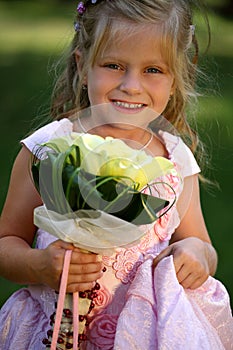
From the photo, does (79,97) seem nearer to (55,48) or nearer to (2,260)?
(2,260)

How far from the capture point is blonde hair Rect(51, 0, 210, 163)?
11.1 feet

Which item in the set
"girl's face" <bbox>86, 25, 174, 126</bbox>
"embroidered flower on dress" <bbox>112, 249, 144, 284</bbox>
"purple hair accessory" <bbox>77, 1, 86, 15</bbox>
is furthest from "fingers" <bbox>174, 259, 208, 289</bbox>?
"purple hair accessory" <bbox>77, 1, 86, 15</bbox>

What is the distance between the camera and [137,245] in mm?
3367

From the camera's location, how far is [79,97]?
11.8 ft

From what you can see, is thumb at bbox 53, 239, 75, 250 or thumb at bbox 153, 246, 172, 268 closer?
thumb at bbox 53, 239, 75, 250

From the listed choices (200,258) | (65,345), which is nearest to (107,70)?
(200,258)

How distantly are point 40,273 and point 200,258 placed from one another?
1.83 ft

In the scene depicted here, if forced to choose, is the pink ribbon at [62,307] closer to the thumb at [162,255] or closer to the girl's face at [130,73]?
the thumb at [162,255]

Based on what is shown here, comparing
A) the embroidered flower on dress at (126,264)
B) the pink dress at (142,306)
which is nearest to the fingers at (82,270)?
the pink dress at (142,306)

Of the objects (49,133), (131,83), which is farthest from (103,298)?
(131,83)

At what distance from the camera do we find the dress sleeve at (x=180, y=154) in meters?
3.58

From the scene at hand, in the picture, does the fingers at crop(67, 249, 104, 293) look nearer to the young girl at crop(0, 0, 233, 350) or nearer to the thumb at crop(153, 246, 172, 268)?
the young girl at crop(0, 0, 233, 350)

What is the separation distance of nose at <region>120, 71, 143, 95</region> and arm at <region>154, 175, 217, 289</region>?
412 mm

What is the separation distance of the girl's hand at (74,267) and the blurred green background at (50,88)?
1.23 metres
